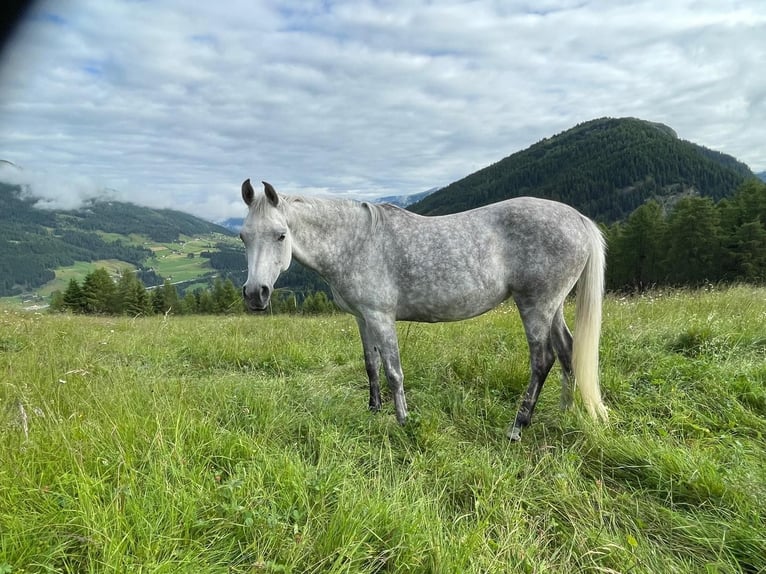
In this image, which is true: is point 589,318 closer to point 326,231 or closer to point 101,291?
point 326,231

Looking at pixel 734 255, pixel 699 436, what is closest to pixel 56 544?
pixel 699 436

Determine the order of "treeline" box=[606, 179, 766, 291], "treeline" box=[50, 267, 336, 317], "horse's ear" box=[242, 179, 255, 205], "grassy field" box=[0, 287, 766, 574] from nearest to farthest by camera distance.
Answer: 1. "grassy field" box=[0, 287, 766, 574]
2. "horse's ear" box=[242, 179, 255, 205]
3. "treeline" box=[606, 179, 766, 291]
4. "treeline" box=[50, 267, 336, 317]

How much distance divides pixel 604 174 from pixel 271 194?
157 m

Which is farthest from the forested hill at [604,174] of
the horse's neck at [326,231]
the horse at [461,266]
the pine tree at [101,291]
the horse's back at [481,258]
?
the horse's neck at [326,231]

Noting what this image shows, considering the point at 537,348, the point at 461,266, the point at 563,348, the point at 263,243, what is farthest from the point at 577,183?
the point at 263,243

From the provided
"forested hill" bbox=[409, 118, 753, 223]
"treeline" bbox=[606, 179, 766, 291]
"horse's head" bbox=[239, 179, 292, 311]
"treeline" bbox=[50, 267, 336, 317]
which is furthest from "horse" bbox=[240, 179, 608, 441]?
"forested hill" bbox=[409, 118, 753, 223]

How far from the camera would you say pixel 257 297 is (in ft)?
10.7

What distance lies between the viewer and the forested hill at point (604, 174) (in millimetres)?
122062

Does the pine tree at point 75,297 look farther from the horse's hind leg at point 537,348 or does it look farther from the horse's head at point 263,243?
the horse's hind leg at point 537,348

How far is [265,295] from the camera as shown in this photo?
331 centimetres

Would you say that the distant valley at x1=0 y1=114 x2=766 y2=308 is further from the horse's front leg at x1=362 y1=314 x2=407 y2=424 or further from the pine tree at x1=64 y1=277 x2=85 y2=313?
the horse's front leg at x1=362 y1=314 x2=407 y2=424

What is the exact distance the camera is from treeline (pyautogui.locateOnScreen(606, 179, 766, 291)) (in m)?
33.5

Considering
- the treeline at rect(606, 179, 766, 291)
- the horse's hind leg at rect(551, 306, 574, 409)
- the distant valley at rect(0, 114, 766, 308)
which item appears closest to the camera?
the horse's hind leg at rect(551, 306, 574, 409)

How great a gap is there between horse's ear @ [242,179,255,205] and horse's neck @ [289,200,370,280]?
38 centimetres
